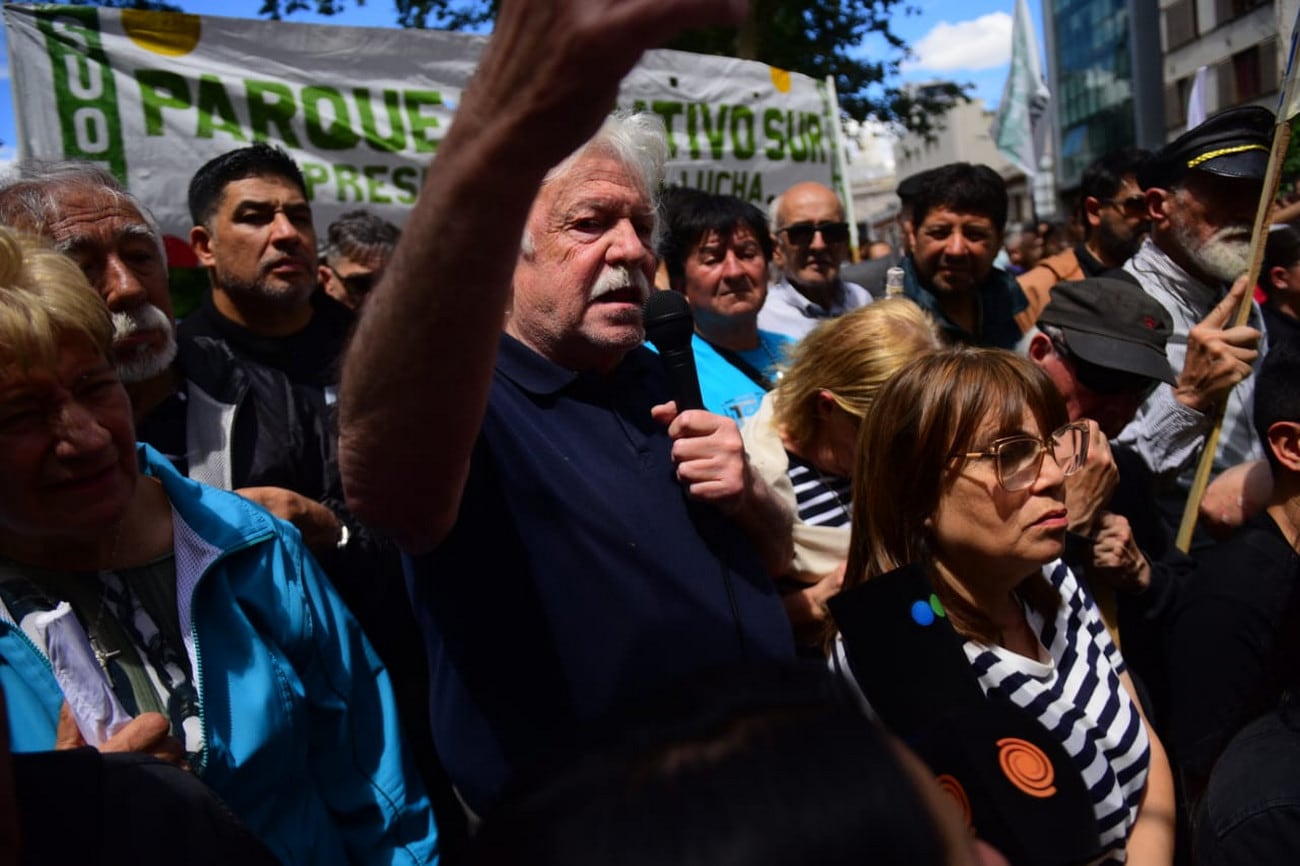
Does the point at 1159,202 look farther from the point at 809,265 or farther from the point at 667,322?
the point at 667,322

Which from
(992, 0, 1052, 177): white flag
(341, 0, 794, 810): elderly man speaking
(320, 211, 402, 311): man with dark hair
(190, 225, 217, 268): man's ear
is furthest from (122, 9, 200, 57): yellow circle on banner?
(992, 0, 1052, 177): white flag

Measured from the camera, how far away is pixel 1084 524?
91.7 inches

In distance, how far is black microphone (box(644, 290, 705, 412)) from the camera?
5.68 ft

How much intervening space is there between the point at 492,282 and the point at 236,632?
1.03m

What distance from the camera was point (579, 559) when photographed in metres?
1.48

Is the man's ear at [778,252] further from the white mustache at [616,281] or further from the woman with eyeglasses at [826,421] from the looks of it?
the white mustache at [616,281]

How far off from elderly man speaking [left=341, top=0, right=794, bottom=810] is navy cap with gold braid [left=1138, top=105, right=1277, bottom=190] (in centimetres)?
221

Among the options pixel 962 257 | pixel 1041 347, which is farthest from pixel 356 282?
pixel 1041 347

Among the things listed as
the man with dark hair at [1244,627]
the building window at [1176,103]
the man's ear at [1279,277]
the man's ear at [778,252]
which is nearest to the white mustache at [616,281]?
the man with dark hair at [1244,627]

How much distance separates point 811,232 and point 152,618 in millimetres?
3306

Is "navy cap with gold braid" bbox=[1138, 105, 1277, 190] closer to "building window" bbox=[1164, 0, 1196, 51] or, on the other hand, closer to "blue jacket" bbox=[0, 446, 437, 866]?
"blue jacket" bbox=[0, 446, 437, 866]

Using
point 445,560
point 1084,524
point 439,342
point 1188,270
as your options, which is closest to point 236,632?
point 445,560

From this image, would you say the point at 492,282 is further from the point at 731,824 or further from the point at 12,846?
the point at 12,846

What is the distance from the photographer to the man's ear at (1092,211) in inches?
179
